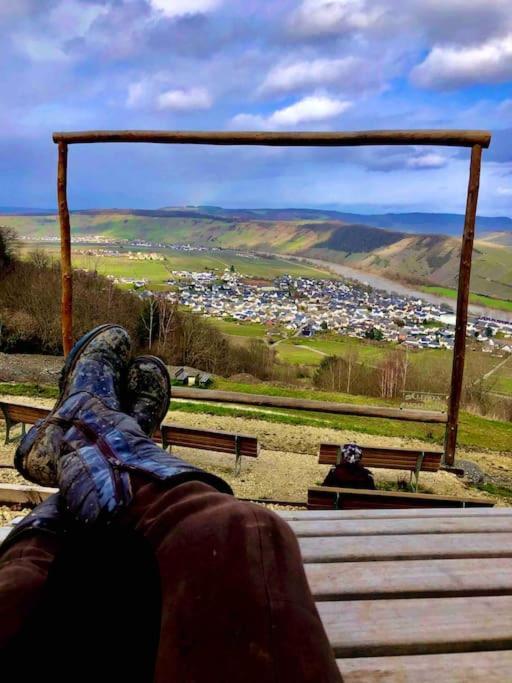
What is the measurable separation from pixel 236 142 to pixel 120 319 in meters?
19.9

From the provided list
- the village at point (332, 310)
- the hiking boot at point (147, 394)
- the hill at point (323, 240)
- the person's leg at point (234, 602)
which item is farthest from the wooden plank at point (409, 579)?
the hill at point (323, 240)

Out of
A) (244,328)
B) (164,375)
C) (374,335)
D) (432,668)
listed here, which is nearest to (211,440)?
(164,375)

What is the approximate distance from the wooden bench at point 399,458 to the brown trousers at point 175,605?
16.4 feet

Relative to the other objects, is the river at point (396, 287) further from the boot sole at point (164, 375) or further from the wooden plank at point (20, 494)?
→ the boot sole at point (164, 375)

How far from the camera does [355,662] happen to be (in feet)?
3.97

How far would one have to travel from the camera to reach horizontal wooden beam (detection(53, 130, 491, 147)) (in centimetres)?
476

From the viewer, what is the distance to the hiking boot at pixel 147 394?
2.34 meters

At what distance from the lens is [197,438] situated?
6.27 meters

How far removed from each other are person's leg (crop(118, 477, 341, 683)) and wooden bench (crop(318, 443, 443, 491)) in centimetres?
503

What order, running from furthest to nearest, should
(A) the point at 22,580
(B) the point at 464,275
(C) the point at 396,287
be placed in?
(C) the point at 396,287 < (B) the point at 464,275 < (A) the point at 22,580

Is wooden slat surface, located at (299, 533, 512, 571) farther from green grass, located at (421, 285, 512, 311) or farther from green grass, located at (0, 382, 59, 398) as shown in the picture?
green grass, located at (421, 285, 512, 311)

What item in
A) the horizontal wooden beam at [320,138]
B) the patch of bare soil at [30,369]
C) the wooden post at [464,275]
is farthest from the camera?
the patch of bare soil at [30,369]

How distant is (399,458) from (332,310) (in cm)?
5554

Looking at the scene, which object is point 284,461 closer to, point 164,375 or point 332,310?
point 164,375
